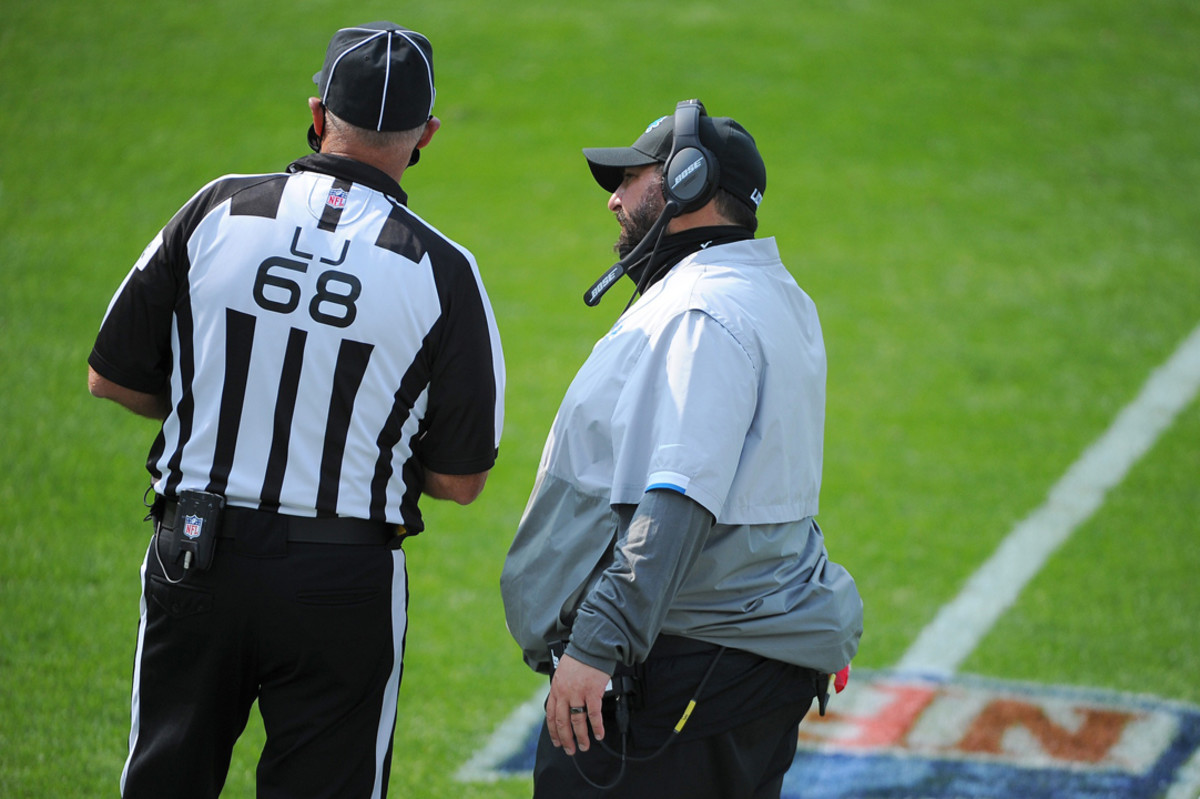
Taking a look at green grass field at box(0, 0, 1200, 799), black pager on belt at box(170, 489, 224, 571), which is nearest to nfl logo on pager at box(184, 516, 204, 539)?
black pager on belt at box(170, 489, 224, 571)

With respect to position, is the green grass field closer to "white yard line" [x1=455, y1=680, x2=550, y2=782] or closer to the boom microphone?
"white yard line" [x1=455, y1=680, x2=550, y2=782]

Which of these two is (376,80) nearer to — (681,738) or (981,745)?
(681,738)

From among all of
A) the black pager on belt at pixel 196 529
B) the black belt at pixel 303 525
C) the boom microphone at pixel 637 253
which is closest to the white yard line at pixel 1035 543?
the black belt at pixel 303 525

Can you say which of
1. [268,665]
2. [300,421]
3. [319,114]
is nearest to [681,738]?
[268,665]

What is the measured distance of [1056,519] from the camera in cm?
588

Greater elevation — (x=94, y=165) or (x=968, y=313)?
(x=968, y=313)

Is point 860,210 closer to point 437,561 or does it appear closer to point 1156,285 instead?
point 1156,285

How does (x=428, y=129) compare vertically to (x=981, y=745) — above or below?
above

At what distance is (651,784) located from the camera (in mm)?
2318

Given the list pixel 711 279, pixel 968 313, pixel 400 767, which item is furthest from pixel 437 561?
pixel 968 313

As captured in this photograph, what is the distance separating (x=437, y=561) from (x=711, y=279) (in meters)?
3.22

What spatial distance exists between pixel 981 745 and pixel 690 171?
2.68m

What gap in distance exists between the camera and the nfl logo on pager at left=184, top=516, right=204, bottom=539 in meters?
2.22

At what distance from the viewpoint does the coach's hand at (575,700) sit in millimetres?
2086
